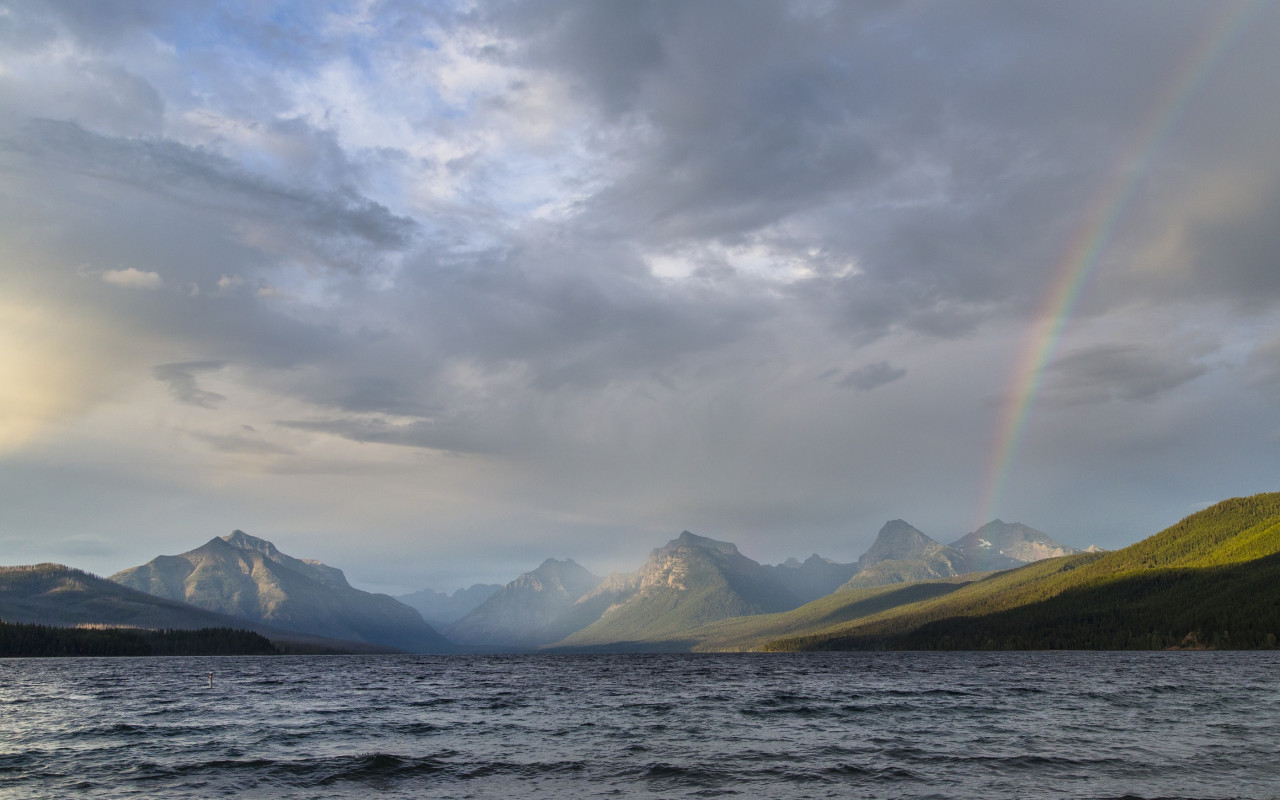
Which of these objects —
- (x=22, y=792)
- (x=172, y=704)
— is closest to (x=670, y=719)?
(x=22, y=792)

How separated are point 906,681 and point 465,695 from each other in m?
76.2

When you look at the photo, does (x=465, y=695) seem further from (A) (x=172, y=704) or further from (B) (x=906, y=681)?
(B) (x=906, y=681)

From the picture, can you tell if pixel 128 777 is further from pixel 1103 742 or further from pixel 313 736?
pixel 1103 742

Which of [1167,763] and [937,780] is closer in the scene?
[937,780]

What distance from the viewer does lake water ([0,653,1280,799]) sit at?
3875 cm

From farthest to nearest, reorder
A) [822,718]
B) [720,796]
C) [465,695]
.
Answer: [465,695], [822,718], [720,796]

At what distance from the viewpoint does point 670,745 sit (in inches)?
2080

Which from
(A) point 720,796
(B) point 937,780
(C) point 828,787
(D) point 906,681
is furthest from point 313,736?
(D) point 906,681

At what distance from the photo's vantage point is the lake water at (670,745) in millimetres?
38750

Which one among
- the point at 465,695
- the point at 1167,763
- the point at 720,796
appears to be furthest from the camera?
the point at 465,695

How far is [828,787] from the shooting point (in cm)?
3772

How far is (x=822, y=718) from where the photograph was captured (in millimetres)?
69750

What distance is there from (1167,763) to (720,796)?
27.3 metres

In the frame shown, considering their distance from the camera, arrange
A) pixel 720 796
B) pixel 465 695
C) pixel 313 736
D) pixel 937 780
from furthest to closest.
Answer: pixel 465 695, pixel 313 736, pixel 937 780, pixel 720 796
